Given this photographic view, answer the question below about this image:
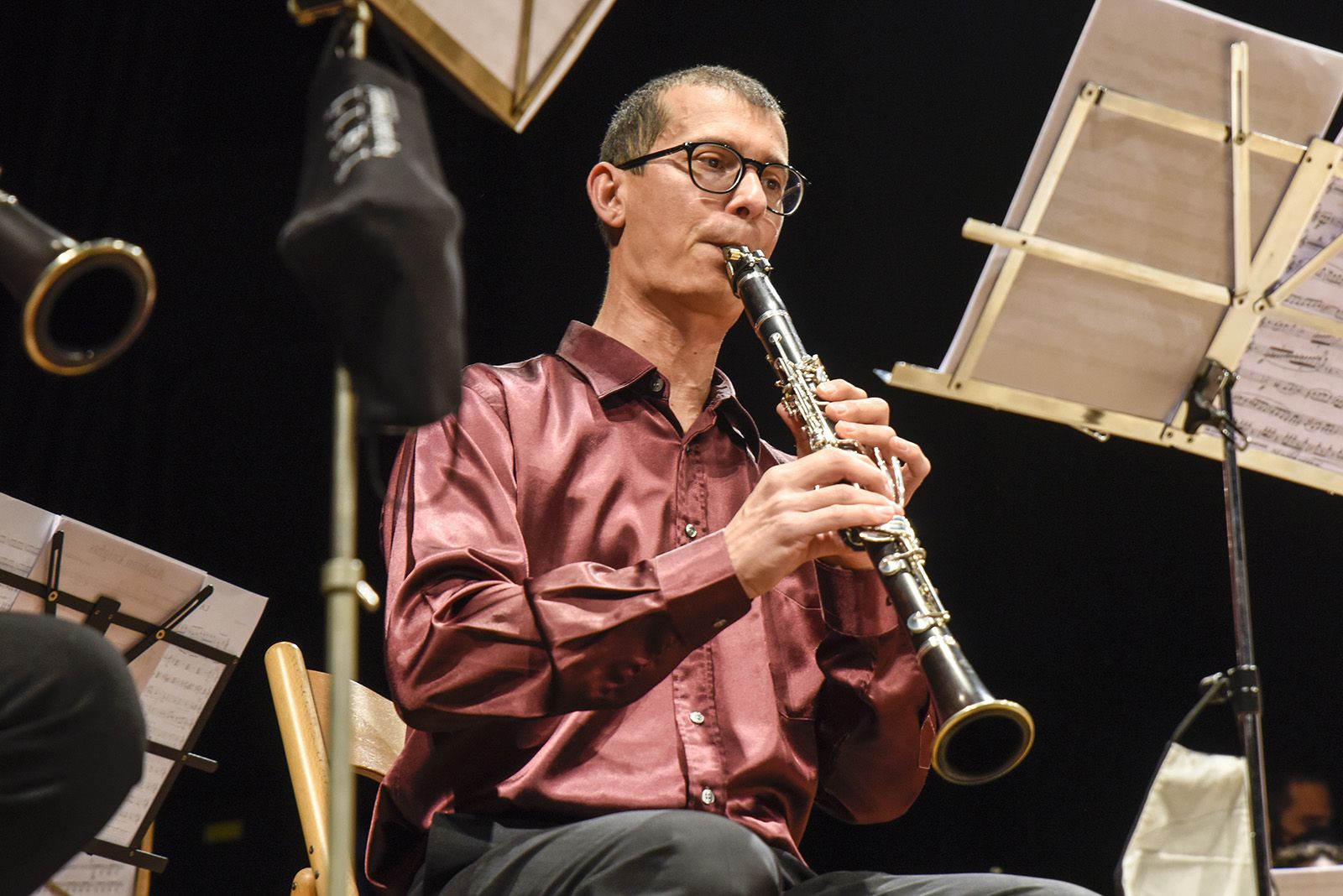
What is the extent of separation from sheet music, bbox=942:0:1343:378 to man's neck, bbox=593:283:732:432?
2.24ft

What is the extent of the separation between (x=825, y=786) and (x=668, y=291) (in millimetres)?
773

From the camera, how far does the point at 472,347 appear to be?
4.06 metres

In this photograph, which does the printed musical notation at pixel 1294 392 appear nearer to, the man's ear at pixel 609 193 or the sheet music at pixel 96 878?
the man's ear at pixel 609 193

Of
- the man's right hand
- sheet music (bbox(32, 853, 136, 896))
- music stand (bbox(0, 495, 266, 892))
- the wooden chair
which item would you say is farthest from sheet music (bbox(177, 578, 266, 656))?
the man's right hand

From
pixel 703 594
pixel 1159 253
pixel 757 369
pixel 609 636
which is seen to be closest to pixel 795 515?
pixel 703 594

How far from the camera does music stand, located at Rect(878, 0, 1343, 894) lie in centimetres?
243

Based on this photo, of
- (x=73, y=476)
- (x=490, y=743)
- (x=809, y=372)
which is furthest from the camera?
(x=73, y=476)

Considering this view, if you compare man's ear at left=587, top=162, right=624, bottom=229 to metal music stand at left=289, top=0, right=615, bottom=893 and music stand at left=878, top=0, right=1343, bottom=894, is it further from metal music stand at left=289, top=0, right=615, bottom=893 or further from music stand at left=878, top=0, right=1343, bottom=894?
metal music stand at left=289, top=0, right=615, bottom=893

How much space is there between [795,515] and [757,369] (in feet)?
9.07

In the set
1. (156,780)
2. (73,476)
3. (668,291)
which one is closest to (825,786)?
(668,291)

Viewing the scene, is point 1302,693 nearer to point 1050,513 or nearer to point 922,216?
point 1050,513

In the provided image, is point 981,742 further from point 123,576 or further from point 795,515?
point 123,576

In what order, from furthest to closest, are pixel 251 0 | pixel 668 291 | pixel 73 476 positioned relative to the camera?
pixel 251 0 < pixel 73 476 < pixel 668 291

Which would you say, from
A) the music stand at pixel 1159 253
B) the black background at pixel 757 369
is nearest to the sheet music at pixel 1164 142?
the music stand at pixel 1159 253
